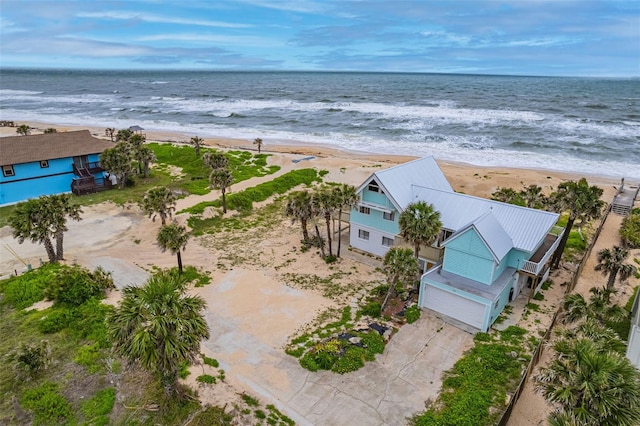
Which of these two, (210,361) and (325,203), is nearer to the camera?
(210,361)

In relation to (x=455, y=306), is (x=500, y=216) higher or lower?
higher

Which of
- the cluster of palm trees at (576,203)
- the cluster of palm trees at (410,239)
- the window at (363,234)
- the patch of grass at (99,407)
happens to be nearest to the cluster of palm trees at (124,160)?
the window at (363,234)

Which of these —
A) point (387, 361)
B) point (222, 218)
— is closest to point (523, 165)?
point (222, 218)

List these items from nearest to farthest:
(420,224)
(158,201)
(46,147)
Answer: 1. (420,224)
2. (158,201)
3. (46,147)

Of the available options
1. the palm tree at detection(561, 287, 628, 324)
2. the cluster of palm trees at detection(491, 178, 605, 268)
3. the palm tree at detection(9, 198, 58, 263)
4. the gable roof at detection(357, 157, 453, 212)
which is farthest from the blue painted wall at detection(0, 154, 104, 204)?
the palm tree at detection(561, 287, 628, 324)

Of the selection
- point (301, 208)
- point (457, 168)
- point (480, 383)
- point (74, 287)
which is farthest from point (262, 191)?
point (480, 383)

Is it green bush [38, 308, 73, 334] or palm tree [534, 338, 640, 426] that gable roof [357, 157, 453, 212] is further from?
green bush [38, 308, 73, 334]

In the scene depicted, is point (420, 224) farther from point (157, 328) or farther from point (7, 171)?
point (7, 171)
